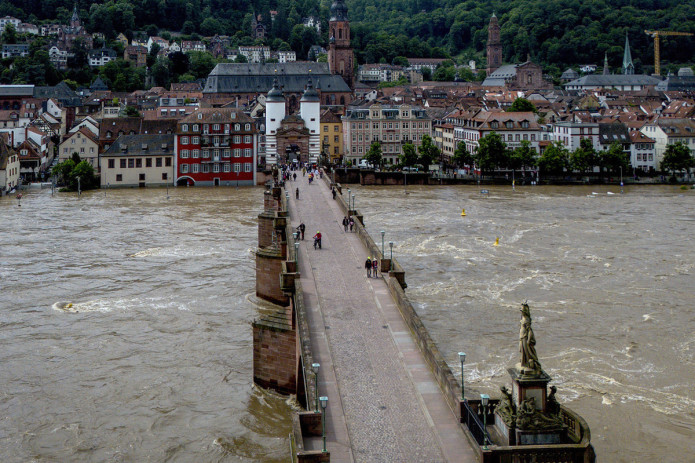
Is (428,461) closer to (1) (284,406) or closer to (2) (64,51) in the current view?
(1) (284,406)

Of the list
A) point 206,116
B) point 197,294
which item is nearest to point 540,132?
point 206,116

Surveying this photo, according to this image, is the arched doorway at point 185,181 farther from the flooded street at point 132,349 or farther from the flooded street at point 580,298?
the flooded street at point 132,349

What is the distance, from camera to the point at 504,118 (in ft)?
336

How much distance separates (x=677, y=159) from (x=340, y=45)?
76.2 meters

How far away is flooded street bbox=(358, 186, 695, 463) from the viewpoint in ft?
85.9

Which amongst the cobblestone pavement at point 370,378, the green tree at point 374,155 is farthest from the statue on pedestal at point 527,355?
the green tree at point 374,155

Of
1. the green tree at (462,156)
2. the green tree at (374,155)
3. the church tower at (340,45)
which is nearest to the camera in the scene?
the green tree at (462,156)

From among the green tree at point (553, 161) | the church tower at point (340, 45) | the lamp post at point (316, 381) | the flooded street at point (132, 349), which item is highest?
the church tower at point (340, 45)

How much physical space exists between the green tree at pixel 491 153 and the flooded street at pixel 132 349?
4206 centimetres

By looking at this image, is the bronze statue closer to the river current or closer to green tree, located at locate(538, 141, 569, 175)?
the river current

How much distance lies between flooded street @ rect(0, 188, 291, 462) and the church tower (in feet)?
338

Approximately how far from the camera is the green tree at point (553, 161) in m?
93.8

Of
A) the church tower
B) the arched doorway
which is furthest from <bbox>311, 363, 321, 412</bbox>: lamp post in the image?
the church tower

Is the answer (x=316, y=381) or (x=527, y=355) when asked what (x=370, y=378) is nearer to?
(x=316, y=381)
